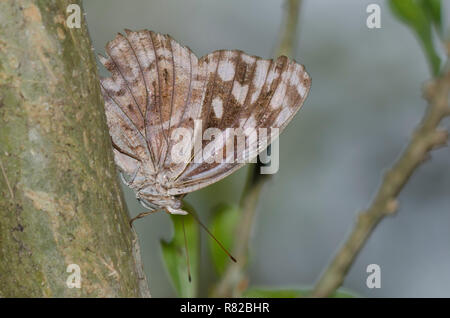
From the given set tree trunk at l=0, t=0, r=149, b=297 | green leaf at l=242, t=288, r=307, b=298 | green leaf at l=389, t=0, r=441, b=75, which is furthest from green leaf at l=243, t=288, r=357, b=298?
green leaf at l=389, t=0, r=441, b=75

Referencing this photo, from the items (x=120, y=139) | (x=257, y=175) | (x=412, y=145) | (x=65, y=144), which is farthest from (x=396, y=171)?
(x=120, y=139)

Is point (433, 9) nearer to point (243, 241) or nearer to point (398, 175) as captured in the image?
point (398, 175)

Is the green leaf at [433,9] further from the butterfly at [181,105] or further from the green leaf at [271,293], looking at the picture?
the green leaf at [271,293]

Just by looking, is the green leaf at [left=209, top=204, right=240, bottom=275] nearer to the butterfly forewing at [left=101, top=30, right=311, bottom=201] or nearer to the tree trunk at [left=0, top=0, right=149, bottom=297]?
the butterfly forewing at [left=101, top=30, right=311, bottom=201]

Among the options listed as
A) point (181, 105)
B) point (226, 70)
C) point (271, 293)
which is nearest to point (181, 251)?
point (271, 293)
